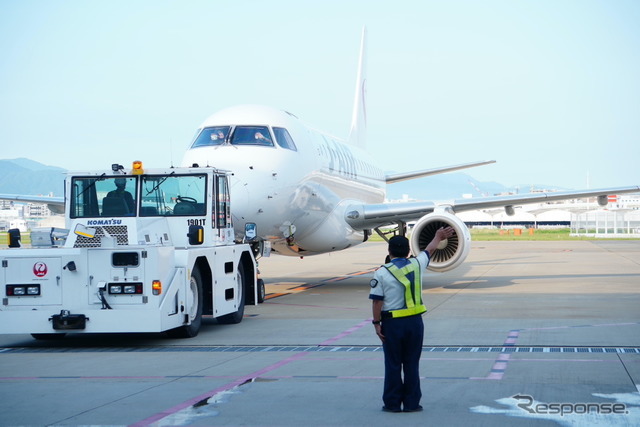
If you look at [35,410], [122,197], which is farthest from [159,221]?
[35,410]

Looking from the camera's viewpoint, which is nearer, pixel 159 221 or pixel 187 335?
pixel 187 335

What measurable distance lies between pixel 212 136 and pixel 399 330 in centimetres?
1065

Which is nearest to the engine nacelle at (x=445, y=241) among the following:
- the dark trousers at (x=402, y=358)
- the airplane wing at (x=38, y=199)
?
the airplane wing at (x=38, y=199)

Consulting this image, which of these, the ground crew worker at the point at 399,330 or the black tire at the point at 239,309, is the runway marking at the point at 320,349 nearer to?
the black tire at the point at 239,309

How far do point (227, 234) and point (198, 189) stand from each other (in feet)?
3.38

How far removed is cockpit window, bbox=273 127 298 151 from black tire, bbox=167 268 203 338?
5783 mm

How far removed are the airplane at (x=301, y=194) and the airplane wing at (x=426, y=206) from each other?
0.08 feet

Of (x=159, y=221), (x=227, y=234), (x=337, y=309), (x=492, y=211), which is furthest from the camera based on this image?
(x=492, y=211)

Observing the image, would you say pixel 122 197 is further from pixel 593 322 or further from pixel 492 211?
pixel 492 211

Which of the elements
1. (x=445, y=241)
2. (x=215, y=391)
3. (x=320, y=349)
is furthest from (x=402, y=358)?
(x=445, y=241)

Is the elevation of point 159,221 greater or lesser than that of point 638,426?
greater

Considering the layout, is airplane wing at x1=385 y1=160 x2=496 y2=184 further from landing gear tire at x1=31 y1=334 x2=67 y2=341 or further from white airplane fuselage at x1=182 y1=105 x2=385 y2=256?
landing gear tire at x1=31 y1=334 x2=67 y2=341

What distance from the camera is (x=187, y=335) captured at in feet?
40.5

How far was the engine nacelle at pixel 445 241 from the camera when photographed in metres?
19.7
